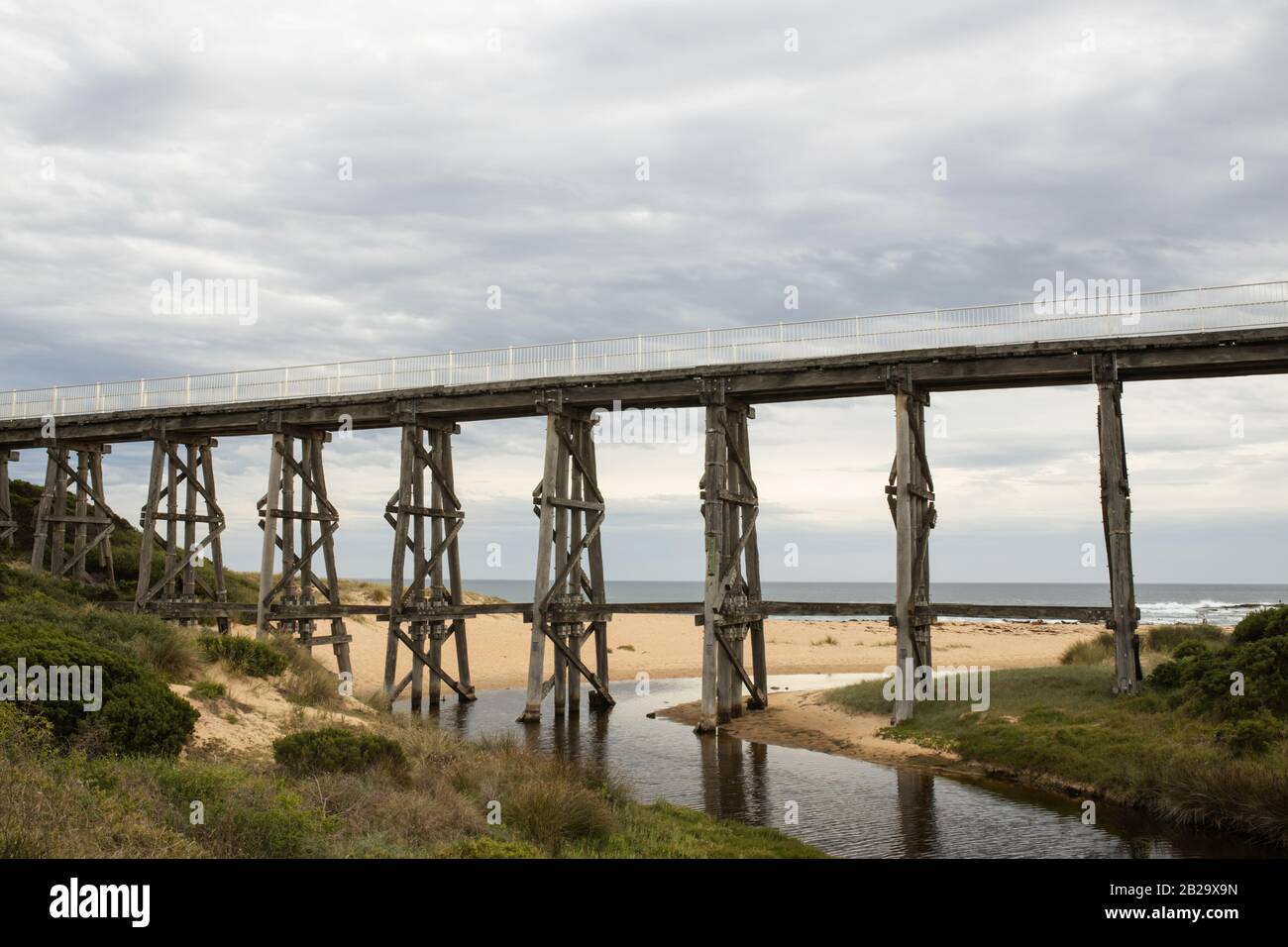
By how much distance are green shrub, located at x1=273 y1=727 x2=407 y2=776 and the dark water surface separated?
5.29 m

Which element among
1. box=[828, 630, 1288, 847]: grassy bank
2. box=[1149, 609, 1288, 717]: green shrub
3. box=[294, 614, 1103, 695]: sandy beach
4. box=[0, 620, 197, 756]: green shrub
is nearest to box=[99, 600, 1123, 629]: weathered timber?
box=[1149, 609, 1288, 717]: green shrub

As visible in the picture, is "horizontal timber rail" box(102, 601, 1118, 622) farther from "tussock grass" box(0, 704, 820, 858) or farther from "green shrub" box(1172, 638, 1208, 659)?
"tussock grass" box(0, 704, 820, 858)

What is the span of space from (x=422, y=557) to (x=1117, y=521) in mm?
19732

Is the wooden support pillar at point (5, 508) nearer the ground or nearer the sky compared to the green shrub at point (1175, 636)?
nearer the sky

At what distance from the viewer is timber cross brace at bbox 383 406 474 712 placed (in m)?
29.9

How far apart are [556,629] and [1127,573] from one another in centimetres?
1524

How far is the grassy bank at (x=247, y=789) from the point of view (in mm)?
9047

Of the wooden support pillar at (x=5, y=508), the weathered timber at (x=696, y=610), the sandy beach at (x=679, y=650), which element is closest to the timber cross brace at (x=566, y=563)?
the weathered timber at (x=696, y=610)

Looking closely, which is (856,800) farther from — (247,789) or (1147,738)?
(247,789)

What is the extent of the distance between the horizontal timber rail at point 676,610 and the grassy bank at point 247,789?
32.4 ft

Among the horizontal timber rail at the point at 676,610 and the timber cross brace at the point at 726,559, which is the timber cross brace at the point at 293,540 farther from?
the timber cross brace at the point at 726,559
